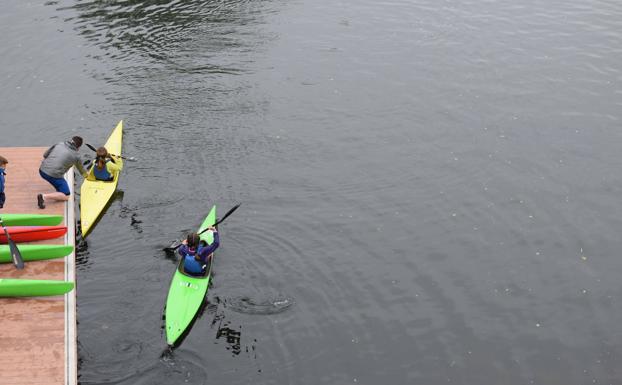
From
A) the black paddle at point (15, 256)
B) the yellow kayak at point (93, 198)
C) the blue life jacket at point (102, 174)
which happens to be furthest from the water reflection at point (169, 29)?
the black paddle at point (15, 256)

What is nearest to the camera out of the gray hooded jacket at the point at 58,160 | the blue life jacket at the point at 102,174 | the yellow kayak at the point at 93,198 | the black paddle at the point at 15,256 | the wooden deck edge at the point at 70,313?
the wooden deck edge at the point at 70,313

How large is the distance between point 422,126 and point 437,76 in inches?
151

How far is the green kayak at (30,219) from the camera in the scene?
700 inches

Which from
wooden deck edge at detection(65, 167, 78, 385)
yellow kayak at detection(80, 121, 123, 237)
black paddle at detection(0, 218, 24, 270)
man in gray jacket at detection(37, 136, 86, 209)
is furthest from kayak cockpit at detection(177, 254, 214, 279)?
man in gray jacket at detection(37, 136, 86, 209)

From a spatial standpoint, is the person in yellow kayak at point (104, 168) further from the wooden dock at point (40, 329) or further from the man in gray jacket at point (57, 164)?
the wooden dock at point (40, 329)

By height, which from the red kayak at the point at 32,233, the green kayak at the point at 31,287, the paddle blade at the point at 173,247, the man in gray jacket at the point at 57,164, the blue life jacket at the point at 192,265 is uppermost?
the man in gray jacket at the point at 57,164

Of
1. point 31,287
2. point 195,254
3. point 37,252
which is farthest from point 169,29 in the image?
point 31,287

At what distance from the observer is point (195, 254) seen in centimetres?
1750

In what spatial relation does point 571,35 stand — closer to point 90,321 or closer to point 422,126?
point 422,126

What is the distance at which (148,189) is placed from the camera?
21.8 m

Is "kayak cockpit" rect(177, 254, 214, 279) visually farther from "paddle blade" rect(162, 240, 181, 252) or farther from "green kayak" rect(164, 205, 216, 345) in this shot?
"paddle blade" rect(162, 240, 181, 252)

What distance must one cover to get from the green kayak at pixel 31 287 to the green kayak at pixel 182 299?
229 cm

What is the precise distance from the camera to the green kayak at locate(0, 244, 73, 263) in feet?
54.5

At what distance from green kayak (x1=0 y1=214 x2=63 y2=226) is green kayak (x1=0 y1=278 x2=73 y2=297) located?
249 centimetres
